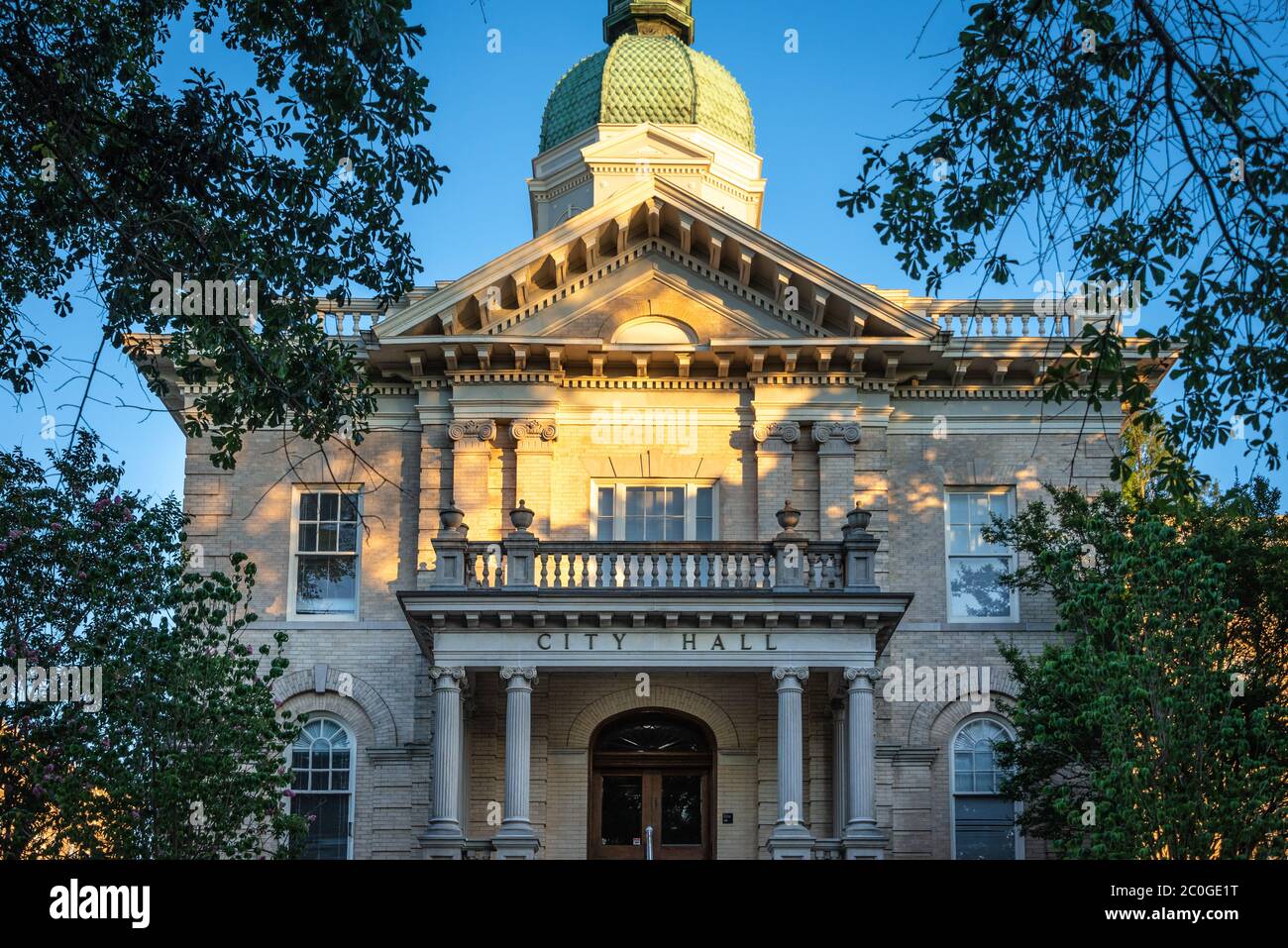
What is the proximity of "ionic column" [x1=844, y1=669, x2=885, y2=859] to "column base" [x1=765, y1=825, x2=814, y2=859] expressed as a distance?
72 cm

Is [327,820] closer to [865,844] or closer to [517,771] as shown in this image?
[517,771]

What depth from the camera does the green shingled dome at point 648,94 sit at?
3378 cm

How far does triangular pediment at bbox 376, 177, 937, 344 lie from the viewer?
24.8 metres

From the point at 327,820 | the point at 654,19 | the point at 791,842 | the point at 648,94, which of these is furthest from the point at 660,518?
the point at 654,19

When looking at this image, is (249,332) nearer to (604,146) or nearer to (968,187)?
(968,187)

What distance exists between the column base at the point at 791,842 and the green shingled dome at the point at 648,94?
17.3 metres

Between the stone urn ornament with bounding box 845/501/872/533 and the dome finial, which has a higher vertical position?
the dome finial

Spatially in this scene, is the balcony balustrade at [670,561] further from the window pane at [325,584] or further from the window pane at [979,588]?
the window pane at [979,588]

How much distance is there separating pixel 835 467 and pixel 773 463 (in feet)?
3.18

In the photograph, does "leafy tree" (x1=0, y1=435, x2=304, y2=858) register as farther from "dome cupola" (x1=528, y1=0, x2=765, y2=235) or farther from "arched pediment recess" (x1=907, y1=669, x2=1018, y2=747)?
"dome cupola" (x1=528, y1=0, x2=765, y2=235)

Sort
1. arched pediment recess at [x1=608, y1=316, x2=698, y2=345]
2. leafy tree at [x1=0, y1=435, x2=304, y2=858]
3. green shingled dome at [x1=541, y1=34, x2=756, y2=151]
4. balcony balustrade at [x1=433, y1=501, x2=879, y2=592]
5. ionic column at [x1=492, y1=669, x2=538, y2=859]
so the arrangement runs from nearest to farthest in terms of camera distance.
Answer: leafy tree at [x1=0, y1=435, x2=304, y2=858], ionic column at [x1=492, y1=669, x2=538, y2=859], balcony balustrade at [x1=433, y1=501, x2=879, y2=592], arched pediment recess at [x1=608, y1=316, x2=698, y2=345], green shingled dome at [x1=541, y1=34, x2=756, y2=151]


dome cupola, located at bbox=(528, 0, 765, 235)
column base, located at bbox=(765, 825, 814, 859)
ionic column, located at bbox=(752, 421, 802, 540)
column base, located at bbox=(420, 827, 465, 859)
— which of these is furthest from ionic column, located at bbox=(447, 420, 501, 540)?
dome cupola, located at bbox=(528, 0, 765, 235)

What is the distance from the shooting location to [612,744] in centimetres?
2433
